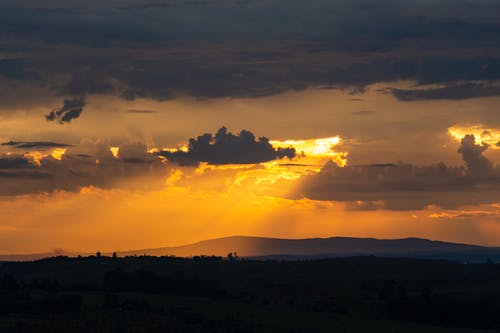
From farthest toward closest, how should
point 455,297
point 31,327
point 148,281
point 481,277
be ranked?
point 481,277
point 148,281
point 455,297
point 31,327

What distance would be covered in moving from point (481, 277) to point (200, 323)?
101970 millimetres

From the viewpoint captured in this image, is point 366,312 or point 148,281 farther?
point 148,281

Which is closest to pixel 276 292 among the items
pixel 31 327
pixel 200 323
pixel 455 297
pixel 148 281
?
pixel 148 281

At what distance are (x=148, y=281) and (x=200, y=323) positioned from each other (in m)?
46.9

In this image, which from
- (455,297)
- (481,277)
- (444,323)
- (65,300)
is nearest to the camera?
(65,300)

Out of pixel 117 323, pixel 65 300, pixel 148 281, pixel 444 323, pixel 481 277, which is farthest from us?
pixel 481 277

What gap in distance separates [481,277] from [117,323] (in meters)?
112

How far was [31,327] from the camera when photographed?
92.4 metres

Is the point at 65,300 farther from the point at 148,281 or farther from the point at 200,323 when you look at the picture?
the point at 148,281

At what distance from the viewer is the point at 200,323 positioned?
343ft

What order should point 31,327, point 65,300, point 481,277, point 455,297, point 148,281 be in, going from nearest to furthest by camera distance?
point 31,327
point 65,300
point 455,297
point 148,281
point 481,277

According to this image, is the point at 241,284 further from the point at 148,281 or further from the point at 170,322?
the point at 170,322

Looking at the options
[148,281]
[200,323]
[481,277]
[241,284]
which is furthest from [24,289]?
[481,277]

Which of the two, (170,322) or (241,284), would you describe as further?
(241,284)
